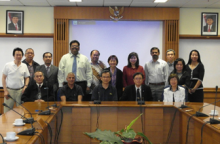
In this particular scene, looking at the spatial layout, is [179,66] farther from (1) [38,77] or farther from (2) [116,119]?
(1) [38,77]

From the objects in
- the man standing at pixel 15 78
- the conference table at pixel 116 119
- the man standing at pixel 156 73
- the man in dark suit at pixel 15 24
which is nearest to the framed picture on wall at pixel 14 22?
the man in dark suit at pixel 15 24

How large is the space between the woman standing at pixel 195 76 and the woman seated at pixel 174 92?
48 cm

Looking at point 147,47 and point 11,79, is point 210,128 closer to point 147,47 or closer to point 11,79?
point 11,79

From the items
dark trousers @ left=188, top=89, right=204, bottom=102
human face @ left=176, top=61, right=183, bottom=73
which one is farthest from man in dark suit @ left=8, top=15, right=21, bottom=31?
dark trousers @ left=188, top=89, right=204, bottom=102

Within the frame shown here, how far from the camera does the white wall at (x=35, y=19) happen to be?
626cm

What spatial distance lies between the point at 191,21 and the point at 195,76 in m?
2.48

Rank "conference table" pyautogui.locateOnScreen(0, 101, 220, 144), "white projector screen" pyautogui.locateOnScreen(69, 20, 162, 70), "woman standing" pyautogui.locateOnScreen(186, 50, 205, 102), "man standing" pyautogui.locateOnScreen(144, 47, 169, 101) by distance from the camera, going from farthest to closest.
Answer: "white projector screen" pyautogui.locateOnScreen(69, 20, 162, 70)
"man standing" pyautogui.locateOnScreen(144, 47, 169, 101)
"woman standing" pyautogui.locateOnScreen(186, 50, 205, 102)
"conference table" pyautogui.locateOnScreen(0, 101, 220, 144)

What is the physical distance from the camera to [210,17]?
6.44 meters

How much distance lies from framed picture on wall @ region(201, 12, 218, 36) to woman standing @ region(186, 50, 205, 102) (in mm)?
2249

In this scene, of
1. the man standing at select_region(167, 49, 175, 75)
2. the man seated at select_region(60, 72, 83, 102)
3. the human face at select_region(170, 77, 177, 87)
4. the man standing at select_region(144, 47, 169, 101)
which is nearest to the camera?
the human face at select_region(170, 77, 177, 87)

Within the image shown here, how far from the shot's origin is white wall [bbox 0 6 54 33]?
6258mm

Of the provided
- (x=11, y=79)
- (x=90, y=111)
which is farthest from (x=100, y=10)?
(x=90, y=111)

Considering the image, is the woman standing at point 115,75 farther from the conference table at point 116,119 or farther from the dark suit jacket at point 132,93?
the conference table at point 116,119

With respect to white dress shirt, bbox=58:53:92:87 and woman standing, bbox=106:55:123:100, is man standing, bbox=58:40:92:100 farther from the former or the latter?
woman standing, bbox=106:55:123:100
